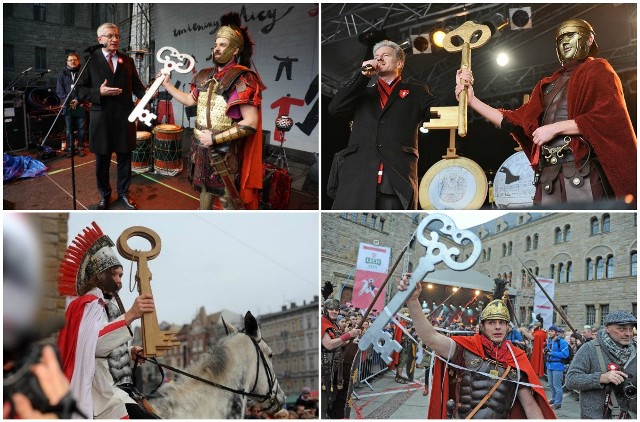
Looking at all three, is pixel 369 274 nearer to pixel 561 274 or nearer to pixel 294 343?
pixel 294 343

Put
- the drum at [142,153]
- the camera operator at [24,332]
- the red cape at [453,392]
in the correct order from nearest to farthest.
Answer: the camera operator at [24,332] → the red cape at [453,392] → the drum at [142,153]

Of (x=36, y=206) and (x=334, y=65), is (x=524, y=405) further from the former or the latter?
(x=36, y=206)

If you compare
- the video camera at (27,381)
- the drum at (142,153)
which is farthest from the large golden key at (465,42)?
the video camera at (27,381)

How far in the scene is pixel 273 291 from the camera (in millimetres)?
6102

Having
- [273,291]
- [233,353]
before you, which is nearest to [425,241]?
[273,291]

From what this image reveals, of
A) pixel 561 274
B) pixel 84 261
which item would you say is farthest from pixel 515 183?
pixel 84 261

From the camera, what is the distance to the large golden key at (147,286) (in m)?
5.63

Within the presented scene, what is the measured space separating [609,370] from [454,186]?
1573mm

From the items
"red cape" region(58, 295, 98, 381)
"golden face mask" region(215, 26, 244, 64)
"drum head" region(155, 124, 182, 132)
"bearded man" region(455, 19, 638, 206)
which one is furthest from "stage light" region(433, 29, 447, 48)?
"red cape" region(58, 295, 98, 381)

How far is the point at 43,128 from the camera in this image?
5961 mm

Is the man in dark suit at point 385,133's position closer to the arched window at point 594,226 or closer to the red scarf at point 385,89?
the red scarf at point 385,89

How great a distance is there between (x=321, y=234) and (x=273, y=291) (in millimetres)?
507

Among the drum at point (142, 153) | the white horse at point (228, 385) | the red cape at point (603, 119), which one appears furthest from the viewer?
the drum at point (142, 153)

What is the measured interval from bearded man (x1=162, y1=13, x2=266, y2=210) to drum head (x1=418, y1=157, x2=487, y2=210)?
1135 mm
